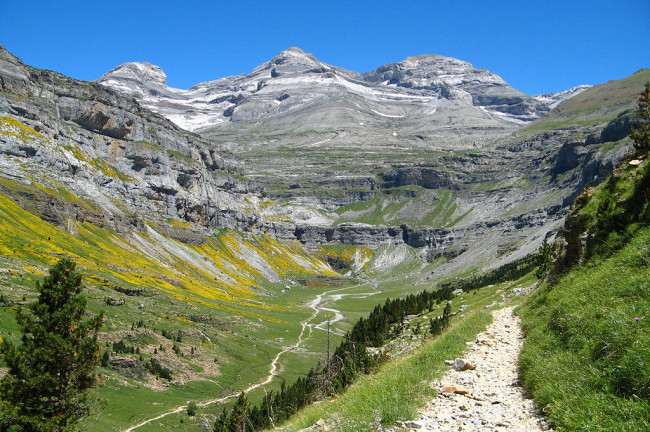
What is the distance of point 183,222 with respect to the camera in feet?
650

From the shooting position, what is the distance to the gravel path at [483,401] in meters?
9.00

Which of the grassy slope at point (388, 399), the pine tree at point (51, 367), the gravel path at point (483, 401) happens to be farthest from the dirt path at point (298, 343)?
the gravel path at point (483, 401)

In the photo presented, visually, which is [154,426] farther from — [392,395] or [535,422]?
[535,422]

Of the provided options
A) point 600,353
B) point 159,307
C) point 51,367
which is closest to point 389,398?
point 600,353

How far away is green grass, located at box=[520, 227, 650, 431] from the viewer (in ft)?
23.7

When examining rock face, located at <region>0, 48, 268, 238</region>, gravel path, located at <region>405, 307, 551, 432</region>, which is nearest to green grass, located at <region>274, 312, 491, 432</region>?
gravel path, located at <region>405, 307, 551, 432</region>

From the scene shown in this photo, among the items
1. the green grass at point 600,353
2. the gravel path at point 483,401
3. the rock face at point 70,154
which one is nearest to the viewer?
the green grass at point 600,353

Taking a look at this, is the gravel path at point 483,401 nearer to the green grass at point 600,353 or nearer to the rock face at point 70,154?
the green grass at point 600,353

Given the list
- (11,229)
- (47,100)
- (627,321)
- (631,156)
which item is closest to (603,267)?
(627,321)

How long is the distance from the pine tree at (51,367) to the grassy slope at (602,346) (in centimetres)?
2849

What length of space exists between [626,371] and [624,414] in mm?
1364

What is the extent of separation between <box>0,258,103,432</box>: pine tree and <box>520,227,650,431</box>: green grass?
28435mm

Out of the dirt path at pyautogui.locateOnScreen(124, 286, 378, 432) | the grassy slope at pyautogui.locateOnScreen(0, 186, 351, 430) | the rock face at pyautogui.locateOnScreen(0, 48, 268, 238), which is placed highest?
the rock face at pyautogui.locateOnScreen(0, 48, 268, 238)

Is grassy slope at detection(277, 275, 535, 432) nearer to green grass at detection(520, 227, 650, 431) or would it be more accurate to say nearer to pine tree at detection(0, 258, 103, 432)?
green grass at detection(520, 227, 650, 431)
